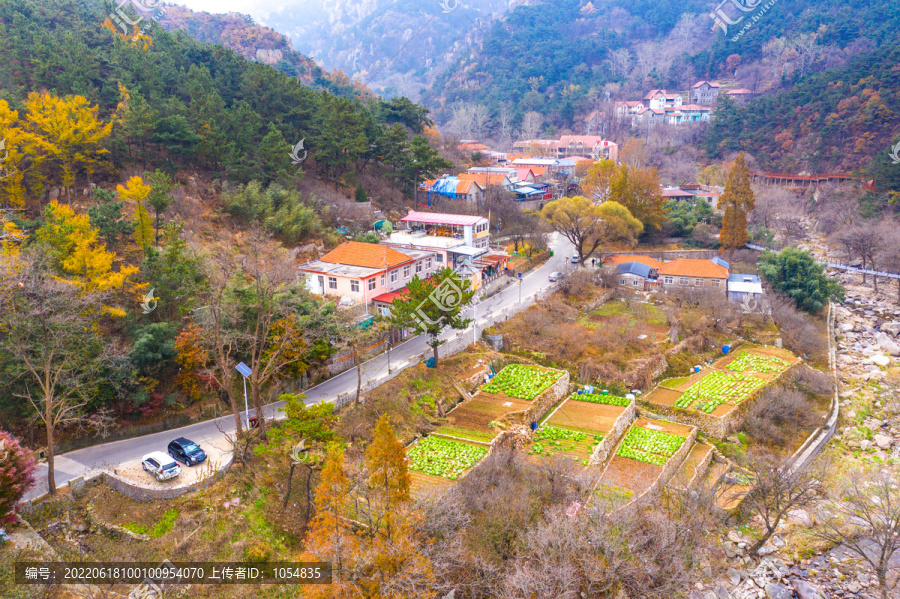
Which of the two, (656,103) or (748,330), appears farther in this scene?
(656,103)

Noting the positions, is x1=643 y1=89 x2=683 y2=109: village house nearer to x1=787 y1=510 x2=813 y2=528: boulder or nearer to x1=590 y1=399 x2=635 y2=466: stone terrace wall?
x1=590 y1=399 x2=635 y2=466: stone terrace wall

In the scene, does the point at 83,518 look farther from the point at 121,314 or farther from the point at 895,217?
the point at 895,217

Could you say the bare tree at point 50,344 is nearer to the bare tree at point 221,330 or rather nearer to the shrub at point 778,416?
the bare tree at point 221,330

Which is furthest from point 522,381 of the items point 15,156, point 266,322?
point 15,156

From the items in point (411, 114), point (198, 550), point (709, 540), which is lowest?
point (709, 540)

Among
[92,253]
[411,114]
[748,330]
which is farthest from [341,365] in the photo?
[411,114]
